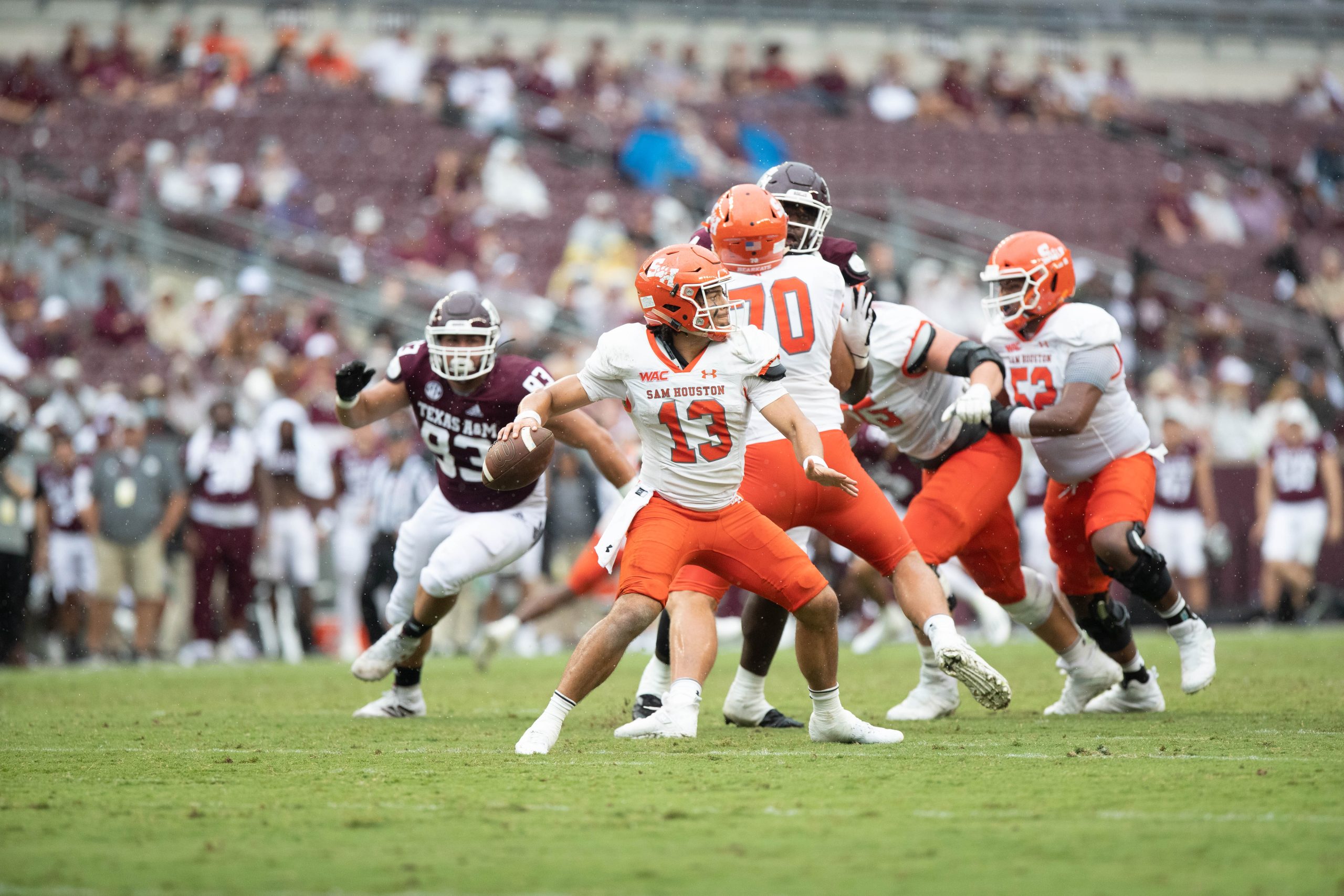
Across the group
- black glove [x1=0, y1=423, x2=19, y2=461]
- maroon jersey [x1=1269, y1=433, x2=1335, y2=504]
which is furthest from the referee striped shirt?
maroon jersey [x1=1269, y1=433, x2=1335, y2=504]

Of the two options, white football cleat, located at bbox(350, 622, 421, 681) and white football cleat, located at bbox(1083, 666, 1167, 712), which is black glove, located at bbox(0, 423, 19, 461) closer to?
white football cleat, located at bbox(350, 622, 421, 681)

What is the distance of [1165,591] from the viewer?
709 cm

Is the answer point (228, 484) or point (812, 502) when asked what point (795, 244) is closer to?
point (812, 502)

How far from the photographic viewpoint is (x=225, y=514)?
504 inches

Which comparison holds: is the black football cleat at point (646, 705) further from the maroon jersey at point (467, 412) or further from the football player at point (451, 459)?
the maroon jersey at point (467, 412)

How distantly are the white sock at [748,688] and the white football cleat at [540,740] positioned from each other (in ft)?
4.33

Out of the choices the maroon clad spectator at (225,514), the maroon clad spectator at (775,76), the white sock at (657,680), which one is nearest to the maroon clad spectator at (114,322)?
the maroon clad spectator at (225,514)

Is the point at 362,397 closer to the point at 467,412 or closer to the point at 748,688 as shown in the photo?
the point at 467,412

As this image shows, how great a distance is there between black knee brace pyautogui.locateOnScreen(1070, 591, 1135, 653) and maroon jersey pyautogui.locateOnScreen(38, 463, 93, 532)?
8754mm

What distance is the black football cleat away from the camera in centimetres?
708

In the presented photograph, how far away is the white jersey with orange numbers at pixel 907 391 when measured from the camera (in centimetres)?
698

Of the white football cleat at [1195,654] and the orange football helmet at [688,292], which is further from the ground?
the orange football helmet at [688,292]

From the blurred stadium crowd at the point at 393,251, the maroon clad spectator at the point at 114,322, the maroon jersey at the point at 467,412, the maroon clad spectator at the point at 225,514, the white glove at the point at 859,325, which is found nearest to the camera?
the white glove at the point at 859,325

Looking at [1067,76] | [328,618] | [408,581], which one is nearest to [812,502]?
[408,581]
